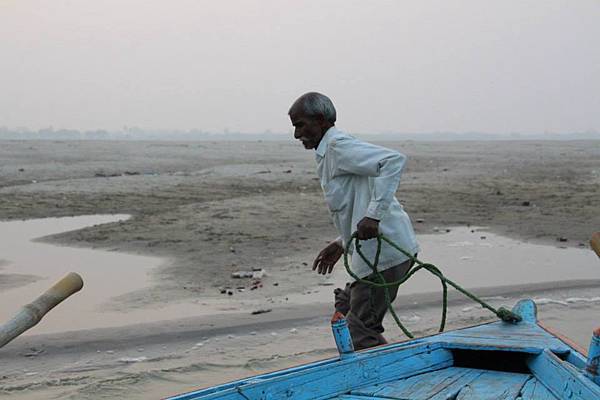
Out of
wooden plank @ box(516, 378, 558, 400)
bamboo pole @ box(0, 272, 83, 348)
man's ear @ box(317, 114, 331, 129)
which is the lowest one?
wooden plank @ box(516, 378, 558, 400)

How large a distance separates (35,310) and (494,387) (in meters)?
2.09

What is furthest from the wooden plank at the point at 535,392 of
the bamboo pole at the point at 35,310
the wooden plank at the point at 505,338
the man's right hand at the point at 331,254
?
the bamboo pole at the point at 35,310

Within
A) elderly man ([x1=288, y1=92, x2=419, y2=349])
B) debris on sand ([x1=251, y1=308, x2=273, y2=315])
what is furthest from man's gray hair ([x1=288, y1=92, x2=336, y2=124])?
debris on sand ([x1=251, y1=308, x2=273, y2=315])

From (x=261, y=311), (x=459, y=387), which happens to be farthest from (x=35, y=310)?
(x=261, y=311)

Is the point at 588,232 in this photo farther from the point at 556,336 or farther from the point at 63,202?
the point at 63,202

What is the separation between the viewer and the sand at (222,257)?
538cm

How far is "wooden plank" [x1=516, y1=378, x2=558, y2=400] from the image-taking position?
345 centimetres

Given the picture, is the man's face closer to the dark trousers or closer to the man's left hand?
the man's left hand

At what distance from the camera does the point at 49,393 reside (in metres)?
4.80

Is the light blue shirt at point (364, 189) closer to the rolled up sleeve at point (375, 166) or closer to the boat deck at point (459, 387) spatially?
the rolled up sleeve at point (375, 166)

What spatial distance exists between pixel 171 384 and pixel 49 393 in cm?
74

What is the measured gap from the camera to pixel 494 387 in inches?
142

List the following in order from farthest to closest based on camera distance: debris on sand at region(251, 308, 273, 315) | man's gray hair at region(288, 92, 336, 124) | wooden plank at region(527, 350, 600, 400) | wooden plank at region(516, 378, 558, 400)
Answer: debris on sand at region(251, 308, 273, 315) → man's gray hair at region(288, 92, 336, 124) → wooden plank at region(516, 378, 558, 400) → wooden plank at region(527, 350, 600, 400)

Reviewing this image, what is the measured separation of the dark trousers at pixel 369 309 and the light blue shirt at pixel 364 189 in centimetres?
6
